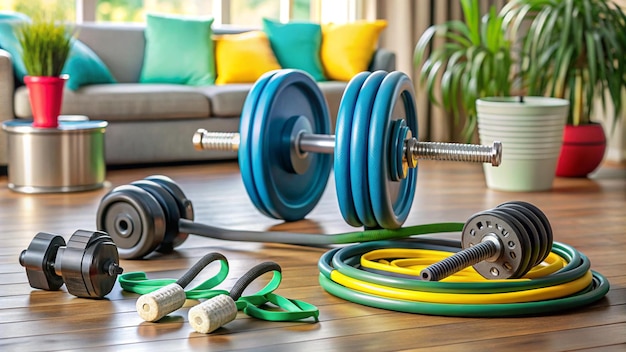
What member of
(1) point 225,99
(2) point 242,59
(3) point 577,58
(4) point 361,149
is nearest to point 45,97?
(1) point 225,99

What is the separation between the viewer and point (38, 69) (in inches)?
145

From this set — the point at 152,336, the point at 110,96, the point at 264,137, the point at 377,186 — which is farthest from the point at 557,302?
the point at 110,96

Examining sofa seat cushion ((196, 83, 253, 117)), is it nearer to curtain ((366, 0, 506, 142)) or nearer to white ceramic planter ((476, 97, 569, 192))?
white ceramic planter ((476, 97, 569, 192))

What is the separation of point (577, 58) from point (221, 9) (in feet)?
7.73

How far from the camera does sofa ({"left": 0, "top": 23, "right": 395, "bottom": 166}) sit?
169 inches

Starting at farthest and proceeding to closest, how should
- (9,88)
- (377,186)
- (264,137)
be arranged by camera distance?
1. (9,88)
2. (264,137)
3. (377,186)

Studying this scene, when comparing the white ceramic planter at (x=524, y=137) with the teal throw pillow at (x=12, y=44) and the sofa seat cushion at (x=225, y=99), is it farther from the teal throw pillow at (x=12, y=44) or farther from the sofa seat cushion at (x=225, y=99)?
the teal throw pillow at (x=12, y=44)

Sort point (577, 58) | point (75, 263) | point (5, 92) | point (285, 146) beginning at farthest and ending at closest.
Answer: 1. point (577, 58)
2. point (5, 92)
3. point (285, 146)
4. point (75, 263)

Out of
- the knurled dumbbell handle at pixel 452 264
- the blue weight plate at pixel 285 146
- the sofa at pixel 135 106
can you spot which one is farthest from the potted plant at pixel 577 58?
the knurled dumbbell handle at pixel 452 264

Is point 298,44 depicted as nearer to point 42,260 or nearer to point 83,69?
point 83,69

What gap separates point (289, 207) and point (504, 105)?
130 cm

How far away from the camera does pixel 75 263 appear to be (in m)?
2.10

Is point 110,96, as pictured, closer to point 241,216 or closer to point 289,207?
point 241,216

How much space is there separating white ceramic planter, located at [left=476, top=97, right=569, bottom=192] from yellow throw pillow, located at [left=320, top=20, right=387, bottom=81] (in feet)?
4.47
